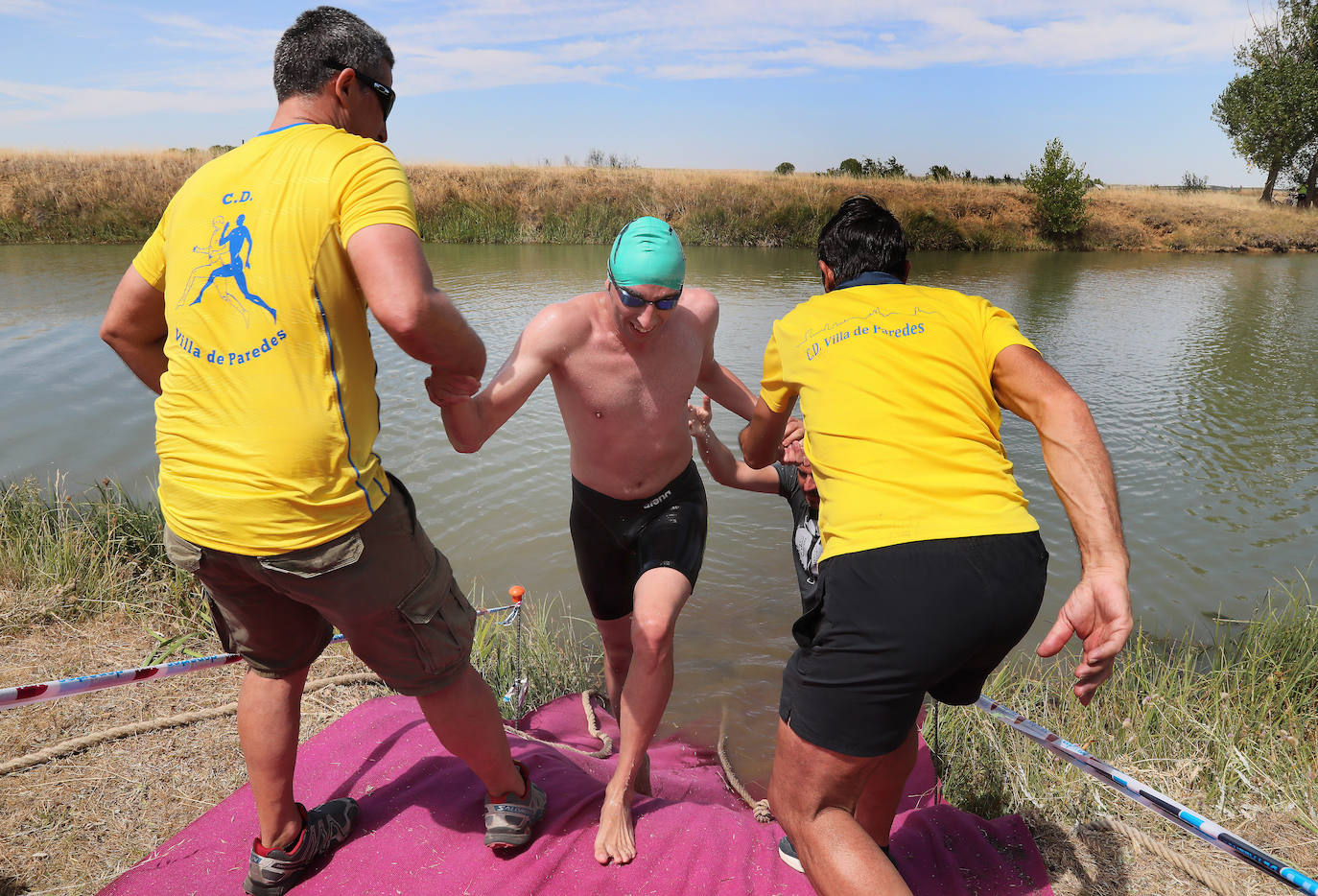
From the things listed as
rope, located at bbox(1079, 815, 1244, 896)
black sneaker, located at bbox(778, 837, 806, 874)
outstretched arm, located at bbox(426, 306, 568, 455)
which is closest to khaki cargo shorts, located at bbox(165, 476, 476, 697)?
outstretched arm, located at bbox(426, 306, 568, 455)

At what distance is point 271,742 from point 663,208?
27.6m

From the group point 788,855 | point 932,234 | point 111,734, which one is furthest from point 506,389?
point 932,234

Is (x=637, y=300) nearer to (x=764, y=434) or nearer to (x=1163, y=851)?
(x=764, y=434)

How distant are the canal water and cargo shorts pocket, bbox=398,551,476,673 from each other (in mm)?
2411

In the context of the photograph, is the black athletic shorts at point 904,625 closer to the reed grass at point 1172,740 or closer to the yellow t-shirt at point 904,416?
the yellow t-shirt at point 904,416

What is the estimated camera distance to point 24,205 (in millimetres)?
22094

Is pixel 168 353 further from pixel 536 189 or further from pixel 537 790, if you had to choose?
pixel 536 189

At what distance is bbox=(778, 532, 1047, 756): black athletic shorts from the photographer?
71.3 inches

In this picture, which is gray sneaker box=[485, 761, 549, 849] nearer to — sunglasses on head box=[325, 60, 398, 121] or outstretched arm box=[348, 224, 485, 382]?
outstretched arm box=[348, 224, 485, 382]

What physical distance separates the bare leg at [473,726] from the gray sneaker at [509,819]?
4cm

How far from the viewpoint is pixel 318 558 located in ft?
6.15

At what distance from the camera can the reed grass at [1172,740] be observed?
116 inches

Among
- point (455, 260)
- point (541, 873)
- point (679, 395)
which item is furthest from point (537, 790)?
point (455, 260)

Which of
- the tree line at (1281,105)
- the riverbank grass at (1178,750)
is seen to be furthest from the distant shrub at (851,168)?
the riverbank grass at (1178,750)
